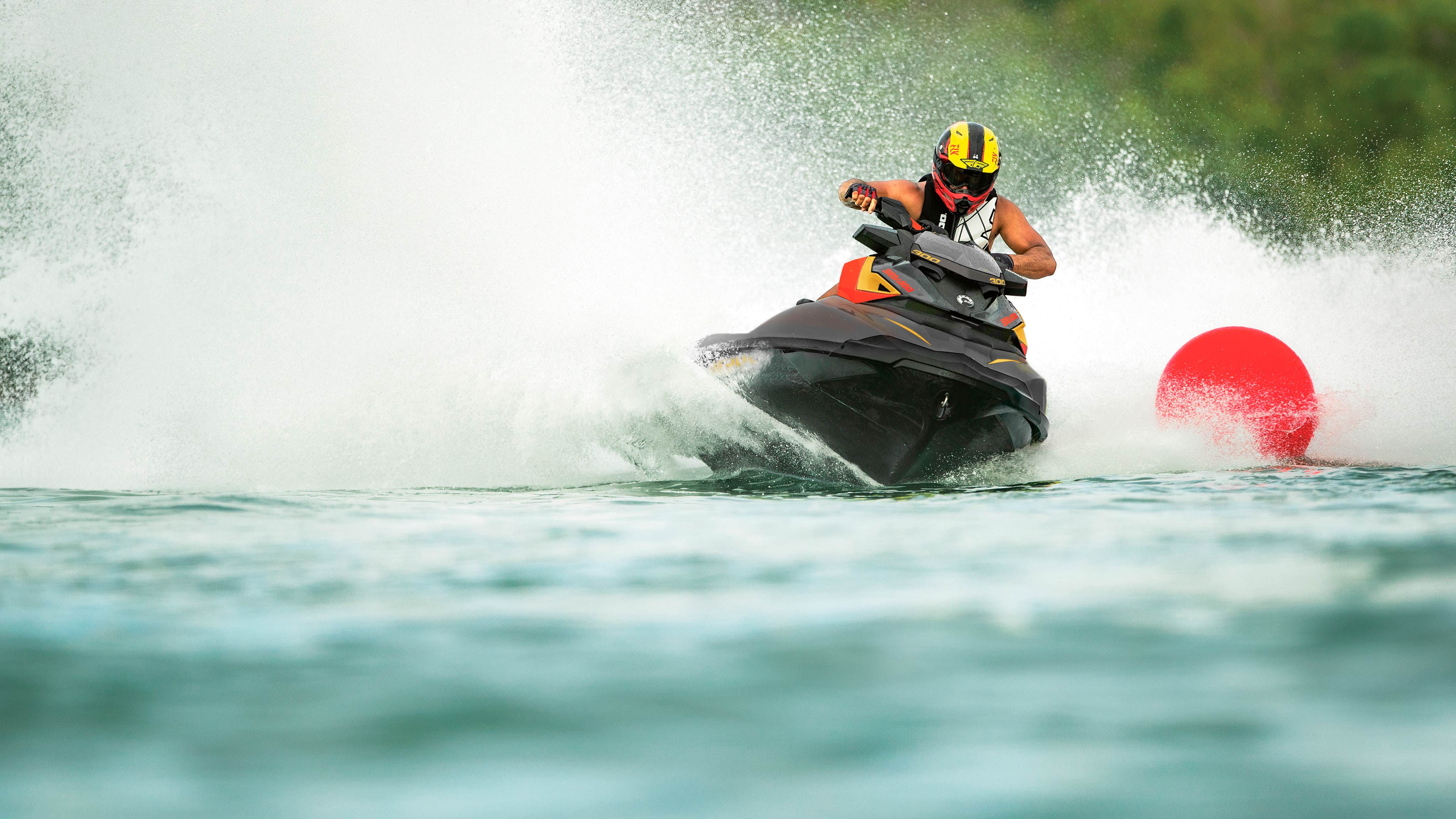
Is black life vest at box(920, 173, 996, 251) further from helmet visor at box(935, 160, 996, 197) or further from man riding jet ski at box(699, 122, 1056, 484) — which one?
man riding jet ski at box(699, 122, 1056, 484)

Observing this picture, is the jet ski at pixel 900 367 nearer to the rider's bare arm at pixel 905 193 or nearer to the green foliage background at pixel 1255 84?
the rider's bare arm at pixel 905 193

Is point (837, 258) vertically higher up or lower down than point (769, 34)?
lower down

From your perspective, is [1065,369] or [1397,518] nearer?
[1397,518]

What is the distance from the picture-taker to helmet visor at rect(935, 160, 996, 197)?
625 cm

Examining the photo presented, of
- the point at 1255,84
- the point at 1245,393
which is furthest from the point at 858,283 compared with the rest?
the point at 1255,84

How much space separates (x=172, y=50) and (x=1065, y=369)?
7032 millimetres

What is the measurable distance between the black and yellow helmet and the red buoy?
141 centimetres

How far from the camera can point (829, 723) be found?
1848 mm

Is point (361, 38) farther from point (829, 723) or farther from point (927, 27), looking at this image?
point (927, 27)

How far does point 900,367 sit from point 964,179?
1.40m

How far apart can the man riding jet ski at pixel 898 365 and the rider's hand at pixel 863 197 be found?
43mm

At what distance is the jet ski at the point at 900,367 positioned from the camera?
17.6ft

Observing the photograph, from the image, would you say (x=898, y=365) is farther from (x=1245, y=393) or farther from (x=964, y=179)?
(x=1245, y=393)

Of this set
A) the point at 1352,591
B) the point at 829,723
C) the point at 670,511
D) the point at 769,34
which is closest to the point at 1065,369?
the point at 670,511
